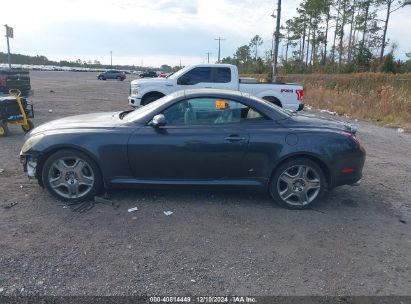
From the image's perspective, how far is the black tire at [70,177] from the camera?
15.0 feet

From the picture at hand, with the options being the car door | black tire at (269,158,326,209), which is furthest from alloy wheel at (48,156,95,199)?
black tire at (269,158,326,209)

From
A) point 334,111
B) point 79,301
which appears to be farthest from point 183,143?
point 334,111

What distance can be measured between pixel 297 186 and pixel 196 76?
7754 mm

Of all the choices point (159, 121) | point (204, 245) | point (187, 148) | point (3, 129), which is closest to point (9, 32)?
point (3, 129)

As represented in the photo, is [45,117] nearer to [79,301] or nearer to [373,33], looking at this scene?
[79,301]

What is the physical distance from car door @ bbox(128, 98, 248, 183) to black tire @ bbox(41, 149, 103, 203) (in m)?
0.55

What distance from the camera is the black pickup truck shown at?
48.3 ft

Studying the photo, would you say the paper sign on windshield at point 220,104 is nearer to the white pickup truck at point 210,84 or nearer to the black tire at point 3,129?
the black tire at point 3,129

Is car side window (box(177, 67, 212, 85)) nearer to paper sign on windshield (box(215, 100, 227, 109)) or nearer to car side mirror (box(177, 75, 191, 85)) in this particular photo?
car side mirror (box(177, 75, 191, 85))

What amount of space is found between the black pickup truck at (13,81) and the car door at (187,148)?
489 inches

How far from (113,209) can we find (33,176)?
1200mm

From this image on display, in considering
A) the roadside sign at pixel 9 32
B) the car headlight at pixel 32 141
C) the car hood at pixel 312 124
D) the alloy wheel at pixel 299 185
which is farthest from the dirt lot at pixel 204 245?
the roadside sign at pixel 9 32

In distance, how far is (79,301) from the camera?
2.81 metres

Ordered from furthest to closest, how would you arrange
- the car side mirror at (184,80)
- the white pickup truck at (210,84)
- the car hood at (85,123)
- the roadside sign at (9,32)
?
the roadside sign at (9,32) → the car side mirror at (184,80) → the white pickup truck at (210,84) → the car hood at (85,123)
